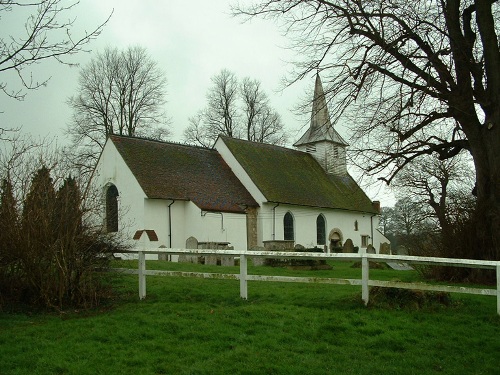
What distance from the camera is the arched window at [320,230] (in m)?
38.5

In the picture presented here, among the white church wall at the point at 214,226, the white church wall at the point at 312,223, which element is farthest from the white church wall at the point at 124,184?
the white church wall at the point at 312,223

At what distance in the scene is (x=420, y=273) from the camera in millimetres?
16203

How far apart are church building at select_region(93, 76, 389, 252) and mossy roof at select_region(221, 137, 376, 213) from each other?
0.09 m

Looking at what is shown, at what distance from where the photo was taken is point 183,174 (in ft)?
103

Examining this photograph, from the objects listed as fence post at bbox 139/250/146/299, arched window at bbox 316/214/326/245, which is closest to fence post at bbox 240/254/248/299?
fence post at bbox 139/250/146/299

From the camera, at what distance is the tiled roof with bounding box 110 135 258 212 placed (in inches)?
1152

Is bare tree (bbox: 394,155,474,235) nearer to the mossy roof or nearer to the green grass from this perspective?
the mossy roof

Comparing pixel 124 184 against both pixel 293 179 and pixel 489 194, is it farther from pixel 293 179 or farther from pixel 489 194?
pixel 489 194

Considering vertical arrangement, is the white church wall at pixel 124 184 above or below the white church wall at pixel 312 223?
above

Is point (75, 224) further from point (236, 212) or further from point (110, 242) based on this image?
point (236, 212)

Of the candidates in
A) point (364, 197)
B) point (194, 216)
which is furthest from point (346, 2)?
point (364, 197)

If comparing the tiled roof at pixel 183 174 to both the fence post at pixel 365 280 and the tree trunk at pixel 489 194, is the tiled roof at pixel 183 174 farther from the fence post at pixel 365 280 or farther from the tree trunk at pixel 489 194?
the fence post at pixel 365 280

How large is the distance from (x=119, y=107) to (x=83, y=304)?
37241mm

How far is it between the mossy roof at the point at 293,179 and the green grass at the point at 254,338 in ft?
79.3
